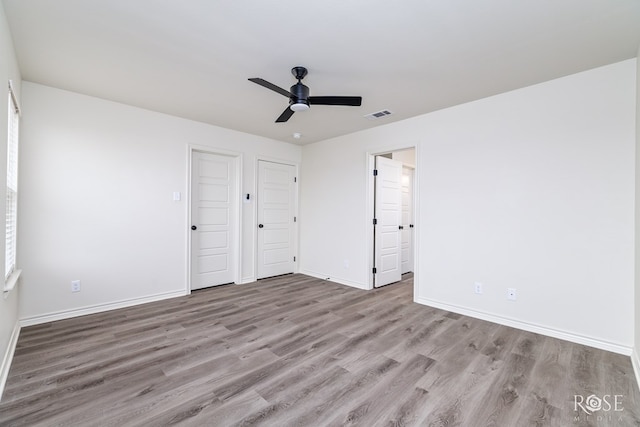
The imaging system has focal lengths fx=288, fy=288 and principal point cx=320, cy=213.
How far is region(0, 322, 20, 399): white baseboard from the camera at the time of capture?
196 centimetres

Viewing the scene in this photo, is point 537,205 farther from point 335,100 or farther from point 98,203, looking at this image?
point 98,203

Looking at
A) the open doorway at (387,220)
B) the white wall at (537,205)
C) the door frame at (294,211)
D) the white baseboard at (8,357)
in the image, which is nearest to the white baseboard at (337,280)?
the open doorway at (387,220)

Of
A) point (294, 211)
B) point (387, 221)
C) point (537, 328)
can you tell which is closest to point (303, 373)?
point (537, 328)

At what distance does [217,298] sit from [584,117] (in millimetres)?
4576

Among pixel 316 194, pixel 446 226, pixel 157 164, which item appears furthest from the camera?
pixel 316 194

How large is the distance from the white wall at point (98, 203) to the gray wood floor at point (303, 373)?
43 cm

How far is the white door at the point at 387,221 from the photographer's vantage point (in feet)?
14.9

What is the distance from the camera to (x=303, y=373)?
2188mm

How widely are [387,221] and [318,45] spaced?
120 inches

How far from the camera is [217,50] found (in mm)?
2354

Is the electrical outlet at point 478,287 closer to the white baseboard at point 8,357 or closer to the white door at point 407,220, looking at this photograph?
the white door at point 407,220

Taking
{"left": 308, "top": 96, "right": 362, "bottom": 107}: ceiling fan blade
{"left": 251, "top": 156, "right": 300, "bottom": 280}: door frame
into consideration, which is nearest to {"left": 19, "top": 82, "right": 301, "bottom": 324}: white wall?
{"left": 251, "top": 156, "right": 300, "bottom": 280}: door frame

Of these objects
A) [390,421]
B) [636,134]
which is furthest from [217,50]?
[636,134]

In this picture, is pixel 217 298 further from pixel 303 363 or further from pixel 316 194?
pixel 316 194
